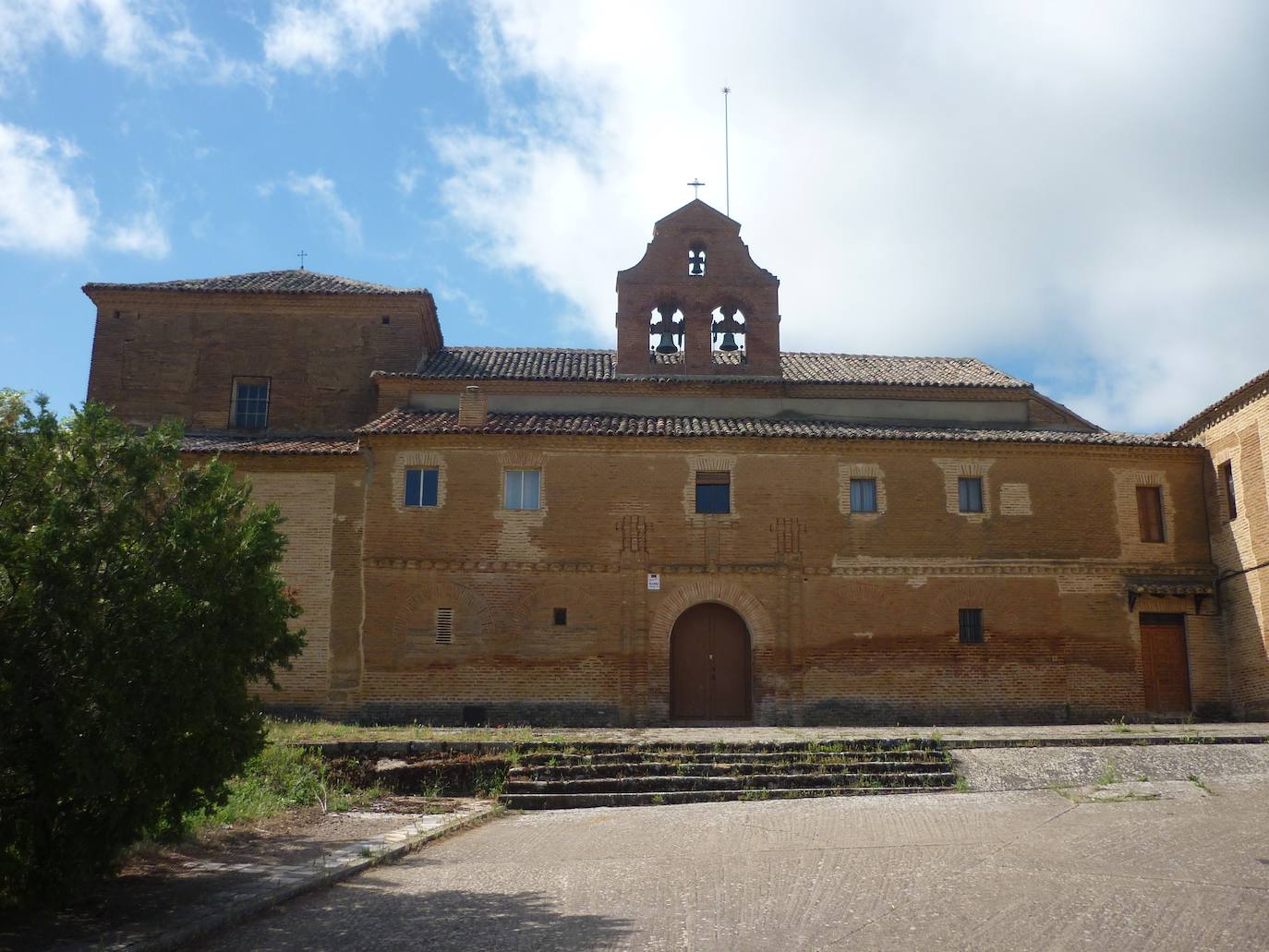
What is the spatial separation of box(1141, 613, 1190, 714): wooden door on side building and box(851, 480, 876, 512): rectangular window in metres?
5.90

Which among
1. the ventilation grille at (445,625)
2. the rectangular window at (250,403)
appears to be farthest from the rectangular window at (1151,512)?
the rectangular window at (250,403)

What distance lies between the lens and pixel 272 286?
26.1 metres

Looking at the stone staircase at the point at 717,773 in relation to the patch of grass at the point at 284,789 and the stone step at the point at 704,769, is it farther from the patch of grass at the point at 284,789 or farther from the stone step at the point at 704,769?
the patch of grass at the point at 284,789

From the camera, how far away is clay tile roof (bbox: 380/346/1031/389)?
25.4m

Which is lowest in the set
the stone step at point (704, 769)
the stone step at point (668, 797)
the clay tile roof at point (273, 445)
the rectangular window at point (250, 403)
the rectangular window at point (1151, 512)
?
the stone step at point (668, 797)

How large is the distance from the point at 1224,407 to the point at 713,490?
33.7 ft

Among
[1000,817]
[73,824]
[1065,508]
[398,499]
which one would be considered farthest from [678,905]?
[1065,508]

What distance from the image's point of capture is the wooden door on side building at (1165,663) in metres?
22.3

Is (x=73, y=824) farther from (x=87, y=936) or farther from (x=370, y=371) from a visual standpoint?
(x=370, y=371)

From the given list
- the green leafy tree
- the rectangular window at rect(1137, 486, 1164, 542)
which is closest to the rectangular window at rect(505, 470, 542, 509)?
the rectangular window at rect(1137, 486, 1164, 542)

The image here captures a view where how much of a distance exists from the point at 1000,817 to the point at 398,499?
1363 cm

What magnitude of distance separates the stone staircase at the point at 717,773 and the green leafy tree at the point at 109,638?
6.05 metres

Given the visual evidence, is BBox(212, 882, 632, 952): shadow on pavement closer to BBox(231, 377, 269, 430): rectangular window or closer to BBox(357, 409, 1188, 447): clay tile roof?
BBox(357, 409, 1188, 447): clay tile roof

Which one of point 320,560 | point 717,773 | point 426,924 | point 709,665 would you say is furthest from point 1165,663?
point 426,924
